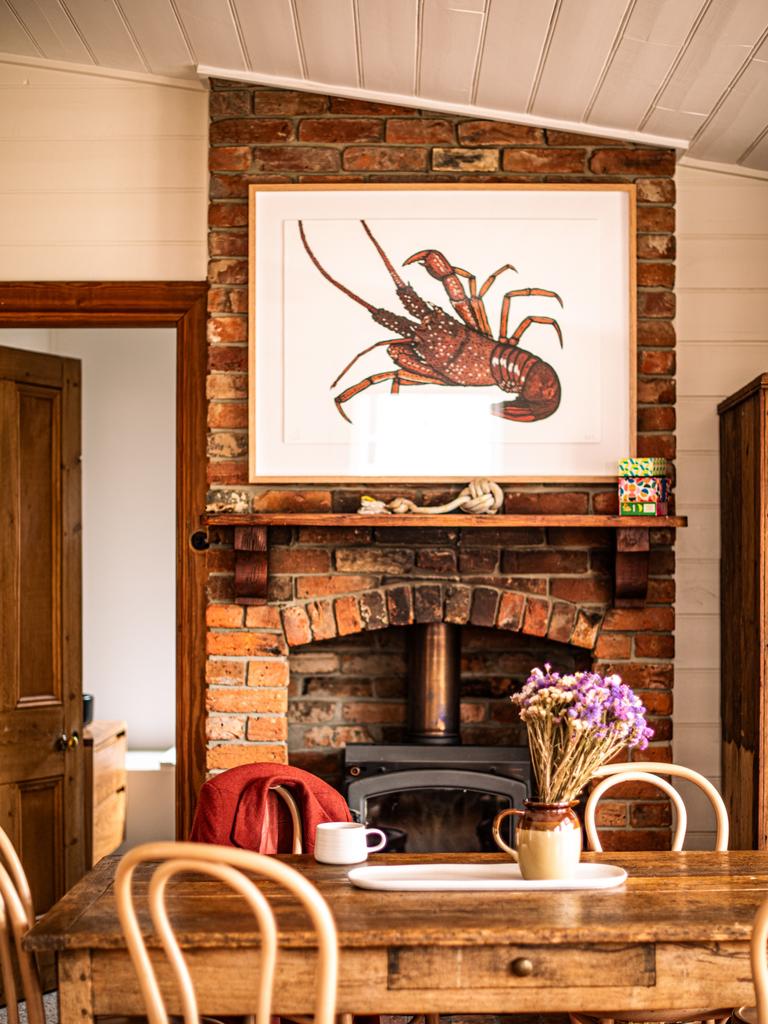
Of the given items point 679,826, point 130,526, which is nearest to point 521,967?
point 679,826

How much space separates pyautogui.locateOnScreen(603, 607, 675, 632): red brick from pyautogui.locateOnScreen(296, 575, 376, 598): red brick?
762 millimetres

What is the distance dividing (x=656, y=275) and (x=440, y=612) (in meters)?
1.26

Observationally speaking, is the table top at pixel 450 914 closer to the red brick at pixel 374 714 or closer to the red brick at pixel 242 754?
the red brick at pixel 242 754

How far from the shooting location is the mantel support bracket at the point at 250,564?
3.49 meters

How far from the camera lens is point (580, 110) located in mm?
3447

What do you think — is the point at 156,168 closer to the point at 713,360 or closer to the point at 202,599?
the point at 202,599

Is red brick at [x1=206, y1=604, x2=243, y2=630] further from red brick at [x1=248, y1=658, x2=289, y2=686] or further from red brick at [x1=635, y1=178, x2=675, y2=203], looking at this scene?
red brick at [x1=635, y1=178, x2=675, y2=203]

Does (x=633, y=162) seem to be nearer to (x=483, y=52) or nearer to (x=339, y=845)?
(x=483, y=52)

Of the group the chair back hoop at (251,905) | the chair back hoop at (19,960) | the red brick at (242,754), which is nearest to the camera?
the chair back hoop at (251,905)

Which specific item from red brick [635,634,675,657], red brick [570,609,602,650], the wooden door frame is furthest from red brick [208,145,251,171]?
red brick [635,634,675,657]

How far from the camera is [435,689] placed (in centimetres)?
363

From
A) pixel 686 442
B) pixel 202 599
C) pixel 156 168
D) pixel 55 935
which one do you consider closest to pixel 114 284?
pixel 156 168

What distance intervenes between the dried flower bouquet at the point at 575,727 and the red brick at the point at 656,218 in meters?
1.88

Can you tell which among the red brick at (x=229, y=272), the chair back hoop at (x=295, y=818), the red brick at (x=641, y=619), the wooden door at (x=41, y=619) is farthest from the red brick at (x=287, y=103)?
the chair back hoop at (x=295, y=818)
